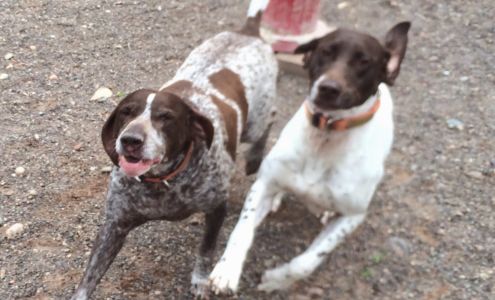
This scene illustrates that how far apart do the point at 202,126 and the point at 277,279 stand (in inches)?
36.3

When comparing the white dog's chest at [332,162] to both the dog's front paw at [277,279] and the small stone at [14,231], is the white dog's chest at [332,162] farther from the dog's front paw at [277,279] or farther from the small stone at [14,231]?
the small stone at [14,231]

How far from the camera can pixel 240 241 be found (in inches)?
136

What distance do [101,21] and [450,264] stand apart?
12.2 feet

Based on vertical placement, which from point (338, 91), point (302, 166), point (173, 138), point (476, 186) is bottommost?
point (476, 186)

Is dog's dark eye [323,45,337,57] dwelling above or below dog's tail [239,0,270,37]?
above

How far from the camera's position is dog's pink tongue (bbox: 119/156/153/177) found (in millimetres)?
3010

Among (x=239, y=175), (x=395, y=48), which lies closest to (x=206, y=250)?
(x=239, y=175)

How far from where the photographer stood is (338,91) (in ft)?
10.1

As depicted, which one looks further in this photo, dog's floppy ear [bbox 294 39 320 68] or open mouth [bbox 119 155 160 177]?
dog's floppy ear [bbox 294 39 320 68]

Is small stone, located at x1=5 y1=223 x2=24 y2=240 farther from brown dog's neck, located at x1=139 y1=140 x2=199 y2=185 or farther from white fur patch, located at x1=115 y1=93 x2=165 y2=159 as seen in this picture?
white fur patch, located at x1=115 y1=93 x2=165 y2=159

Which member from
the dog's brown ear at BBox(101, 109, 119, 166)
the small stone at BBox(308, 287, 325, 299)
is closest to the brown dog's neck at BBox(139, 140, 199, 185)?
the dog's brown ear at BBox(101, 109, 119, 166)

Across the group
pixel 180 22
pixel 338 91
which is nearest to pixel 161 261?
pixel 338 91

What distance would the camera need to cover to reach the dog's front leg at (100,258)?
356 centimetres

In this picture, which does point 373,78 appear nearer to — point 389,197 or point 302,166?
point 302,166
